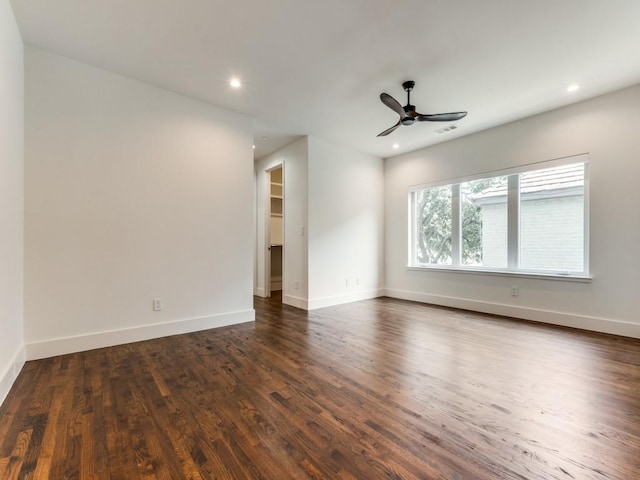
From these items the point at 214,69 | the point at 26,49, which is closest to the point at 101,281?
the point at 26,49

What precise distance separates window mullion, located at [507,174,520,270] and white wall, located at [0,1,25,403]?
536 centimetres

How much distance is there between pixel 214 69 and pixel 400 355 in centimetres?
327

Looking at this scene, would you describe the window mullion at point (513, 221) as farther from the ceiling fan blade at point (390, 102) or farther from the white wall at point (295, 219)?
the white wall at point (295, 219)

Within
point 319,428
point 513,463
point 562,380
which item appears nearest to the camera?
point 513,463

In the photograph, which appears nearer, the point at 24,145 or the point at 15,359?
the point at 15,359

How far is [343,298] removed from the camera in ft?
16.4

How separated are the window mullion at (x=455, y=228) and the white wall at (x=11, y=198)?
523 centimetres

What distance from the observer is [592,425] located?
5.34ft

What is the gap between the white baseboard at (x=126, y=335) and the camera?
100 inches

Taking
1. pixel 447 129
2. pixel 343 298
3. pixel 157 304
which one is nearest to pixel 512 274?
pixel 447 129

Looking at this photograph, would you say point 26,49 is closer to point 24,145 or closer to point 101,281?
point 24,145

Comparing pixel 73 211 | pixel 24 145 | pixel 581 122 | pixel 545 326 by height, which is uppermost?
pixel 581 122

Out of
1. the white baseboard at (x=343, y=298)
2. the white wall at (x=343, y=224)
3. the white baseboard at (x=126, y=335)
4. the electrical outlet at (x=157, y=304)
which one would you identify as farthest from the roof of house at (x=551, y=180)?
the electrical outlet at (x=157, y=304)

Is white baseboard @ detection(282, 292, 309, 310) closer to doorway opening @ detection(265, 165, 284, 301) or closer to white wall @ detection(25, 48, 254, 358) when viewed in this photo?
white wall @ detection(25, 48, 254, 358)
